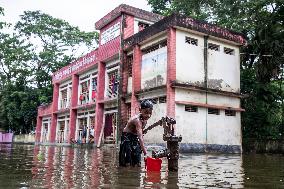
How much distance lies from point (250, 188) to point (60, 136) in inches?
1118

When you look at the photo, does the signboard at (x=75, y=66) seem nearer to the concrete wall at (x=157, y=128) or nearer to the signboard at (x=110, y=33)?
the signboard at (x=110, y=33)

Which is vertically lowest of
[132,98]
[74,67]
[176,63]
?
[132,98]

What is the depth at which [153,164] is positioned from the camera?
5.45 metres

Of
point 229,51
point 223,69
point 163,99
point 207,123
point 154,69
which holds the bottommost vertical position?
point 207,123

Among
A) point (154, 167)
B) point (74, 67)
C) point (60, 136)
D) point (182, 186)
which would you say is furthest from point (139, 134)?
point (60, 136)

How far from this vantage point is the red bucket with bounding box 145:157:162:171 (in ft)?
17.7

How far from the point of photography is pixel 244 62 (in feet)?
72.7

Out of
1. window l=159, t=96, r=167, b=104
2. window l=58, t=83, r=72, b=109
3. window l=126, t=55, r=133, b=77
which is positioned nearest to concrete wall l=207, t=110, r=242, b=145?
window l=159, t=96, r=167, b=104

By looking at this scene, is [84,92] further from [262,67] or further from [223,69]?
[262,67]

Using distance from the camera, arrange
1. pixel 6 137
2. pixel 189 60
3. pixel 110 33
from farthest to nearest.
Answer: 1. pixel 6 137
2. pixel 110 33
3. pixel 189 60

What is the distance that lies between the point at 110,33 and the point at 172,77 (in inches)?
321

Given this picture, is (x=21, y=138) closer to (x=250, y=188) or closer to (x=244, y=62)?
(x=244, y=62)

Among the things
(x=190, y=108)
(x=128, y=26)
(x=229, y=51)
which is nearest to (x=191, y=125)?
(x=190, y=108)

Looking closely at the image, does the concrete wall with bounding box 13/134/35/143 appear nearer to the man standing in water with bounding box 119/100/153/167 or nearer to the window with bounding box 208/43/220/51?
the window with bounding box 208/43/220/51
